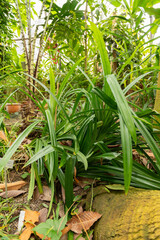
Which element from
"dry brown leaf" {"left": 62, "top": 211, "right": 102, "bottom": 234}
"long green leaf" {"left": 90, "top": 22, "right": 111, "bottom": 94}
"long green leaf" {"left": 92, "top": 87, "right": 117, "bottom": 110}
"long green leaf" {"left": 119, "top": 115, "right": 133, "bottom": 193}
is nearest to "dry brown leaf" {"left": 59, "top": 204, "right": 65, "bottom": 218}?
"dry brown leaf" {"left": 62, "top": 211, "right": 102, "bottom": 234}

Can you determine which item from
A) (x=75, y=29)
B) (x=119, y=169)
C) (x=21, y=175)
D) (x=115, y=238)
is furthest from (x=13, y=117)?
(x=115, y=238)

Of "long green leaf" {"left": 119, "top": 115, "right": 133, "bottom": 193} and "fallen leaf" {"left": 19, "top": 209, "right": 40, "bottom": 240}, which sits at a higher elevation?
"long green leaf" {"left": 119, "top": 115, "right": 133, "bottom": 193}

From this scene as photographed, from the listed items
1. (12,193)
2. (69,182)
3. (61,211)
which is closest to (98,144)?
(69,182)

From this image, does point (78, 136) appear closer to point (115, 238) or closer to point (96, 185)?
point (96, 185)

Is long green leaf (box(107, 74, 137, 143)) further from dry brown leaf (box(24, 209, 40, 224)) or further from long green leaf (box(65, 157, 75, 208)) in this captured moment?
dry brown leaf (box(24, 209, 40, 224))

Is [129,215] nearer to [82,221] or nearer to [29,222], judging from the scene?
[82,221]

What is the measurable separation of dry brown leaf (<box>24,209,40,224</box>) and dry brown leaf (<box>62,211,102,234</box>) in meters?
0.10

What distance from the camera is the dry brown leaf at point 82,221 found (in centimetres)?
53

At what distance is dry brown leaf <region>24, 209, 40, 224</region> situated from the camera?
547 mm

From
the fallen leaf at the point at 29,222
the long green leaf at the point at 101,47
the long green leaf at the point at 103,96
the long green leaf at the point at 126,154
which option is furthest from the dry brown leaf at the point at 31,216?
the long green leaf at the point at 101,47

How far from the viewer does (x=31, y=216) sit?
1.85 feet

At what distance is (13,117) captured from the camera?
6.30 feet

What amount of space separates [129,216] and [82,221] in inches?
6.2

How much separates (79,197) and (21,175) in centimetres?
29
